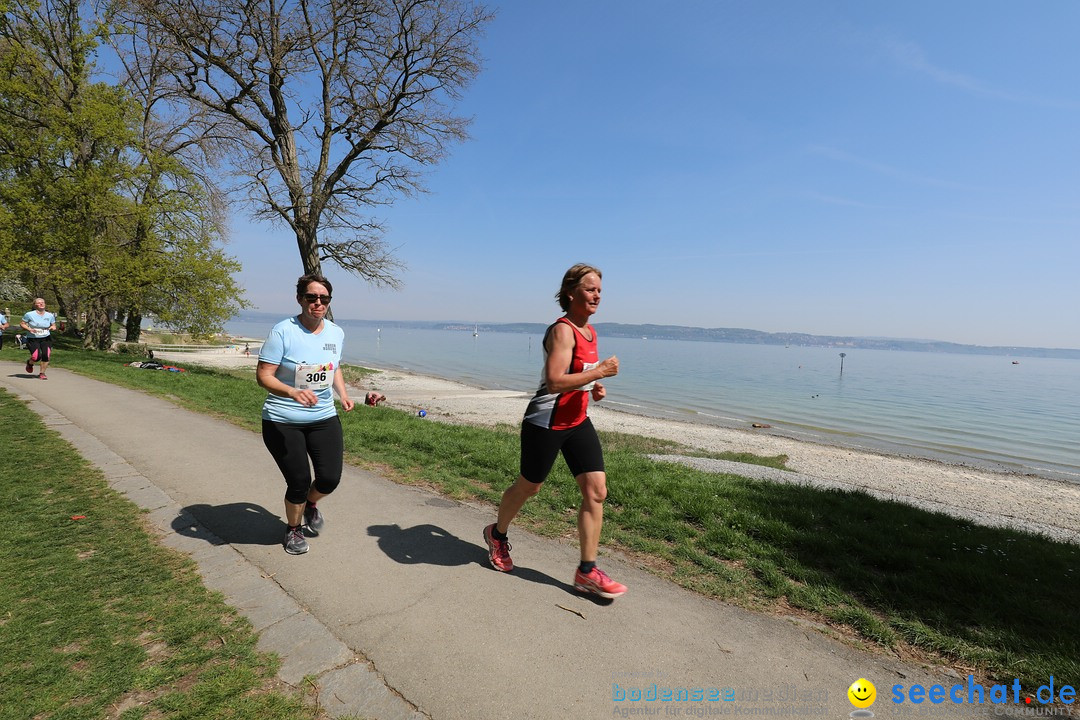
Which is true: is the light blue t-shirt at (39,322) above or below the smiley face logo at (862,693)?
above

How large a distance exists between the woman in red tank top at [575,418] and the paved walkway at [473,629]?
390 mm

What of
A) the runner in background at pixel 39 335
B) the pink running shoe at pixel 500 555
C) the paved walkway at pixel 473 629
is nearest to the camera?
the paved walkway at pixel 473 629

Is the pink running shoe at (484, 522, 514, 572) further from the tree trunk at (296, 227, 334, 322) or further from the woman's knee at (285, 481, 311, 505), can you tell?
the tree trunk at (296, 227, 334, 322)

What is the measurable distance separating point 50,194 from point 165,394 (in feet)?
37.5

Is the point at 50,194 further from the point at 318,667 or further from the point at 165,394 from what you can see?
the point at 318,667

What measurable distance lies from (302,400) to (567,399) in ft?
5.80

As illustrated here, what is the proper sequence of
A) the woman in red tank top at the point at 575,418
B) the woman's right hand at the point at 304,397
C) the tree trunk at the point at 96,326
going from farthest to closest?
the tree trunk at the point at 96,326
the woman's right hand at the point at 304,397
the woman in red tank top at the point at 575,418

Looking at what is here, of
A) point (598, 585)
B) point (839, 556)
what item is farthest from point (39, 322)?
point (839, 556)

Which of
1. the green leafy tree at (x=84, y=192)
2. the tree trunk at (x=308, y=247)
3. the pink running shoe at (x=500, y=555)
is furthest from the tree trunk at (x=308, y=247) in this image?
the pink running shoe at (x=500, y=555)

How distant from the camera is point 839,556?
3.93 m

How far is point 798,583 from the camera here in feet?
11.8

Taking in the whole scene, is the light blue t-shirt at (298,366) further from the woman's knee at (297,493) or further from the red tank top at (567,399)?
the red tank top at (567,399)

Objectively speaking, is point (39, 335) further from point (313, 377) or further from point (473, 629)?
point (473, 629)

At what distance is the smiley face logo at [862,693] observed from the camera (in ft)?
7.93
